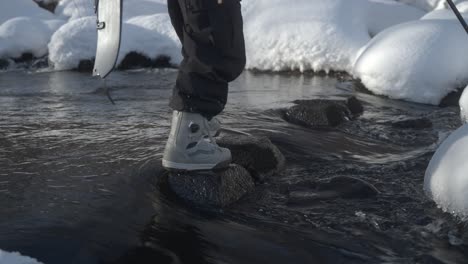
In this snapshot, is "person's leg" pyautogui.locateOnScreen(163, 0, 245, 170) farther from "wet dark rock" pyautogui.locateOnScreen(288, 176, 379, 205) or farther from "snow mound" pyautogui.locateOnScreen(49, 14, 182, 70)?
"snow mound" pyautogui.locateOnScreen(49, 14, 182, 70)

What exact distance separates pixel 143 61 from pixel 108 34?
15.4 feet

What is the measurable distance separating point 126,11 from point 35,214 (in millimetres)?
8190

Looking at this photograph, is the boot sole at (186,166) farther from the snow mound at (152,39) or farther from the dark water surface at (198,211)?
the snow mound at (152,39)

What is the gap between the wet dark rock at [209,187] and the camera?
204cm

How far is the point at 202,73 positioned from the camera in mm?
1982

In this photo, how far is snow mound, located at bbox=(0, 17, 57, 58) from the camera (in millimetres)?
7457

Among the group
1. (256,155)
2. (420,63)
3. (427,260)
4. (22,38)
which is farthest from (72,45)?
(427,260)

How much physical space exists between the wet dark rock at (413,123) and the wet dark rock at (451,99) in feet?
3.07

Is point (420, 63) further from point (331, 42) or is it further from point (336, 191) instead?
point (336, 191)

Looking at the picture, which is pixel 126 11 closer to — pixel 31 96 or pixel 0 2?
pixel 0 2

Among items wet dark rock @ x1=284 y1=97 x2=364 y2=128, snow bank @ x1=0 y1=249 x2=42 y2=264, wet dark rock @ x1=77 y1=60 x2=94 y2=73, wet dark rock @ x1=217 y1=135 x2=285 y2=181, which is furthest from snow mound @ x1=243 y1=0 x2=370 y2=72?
snow bank @ x1=0 y1=249 x2=42 y2=264

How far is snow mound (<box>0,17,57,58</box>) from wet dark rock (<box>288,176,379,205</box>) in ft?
20.9

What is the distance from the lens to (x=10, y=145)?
2646 mm

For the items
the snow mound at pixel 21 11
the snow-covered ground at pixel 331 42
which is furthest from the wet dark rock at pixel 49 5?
the snow-covered ground at pixel 331 42
